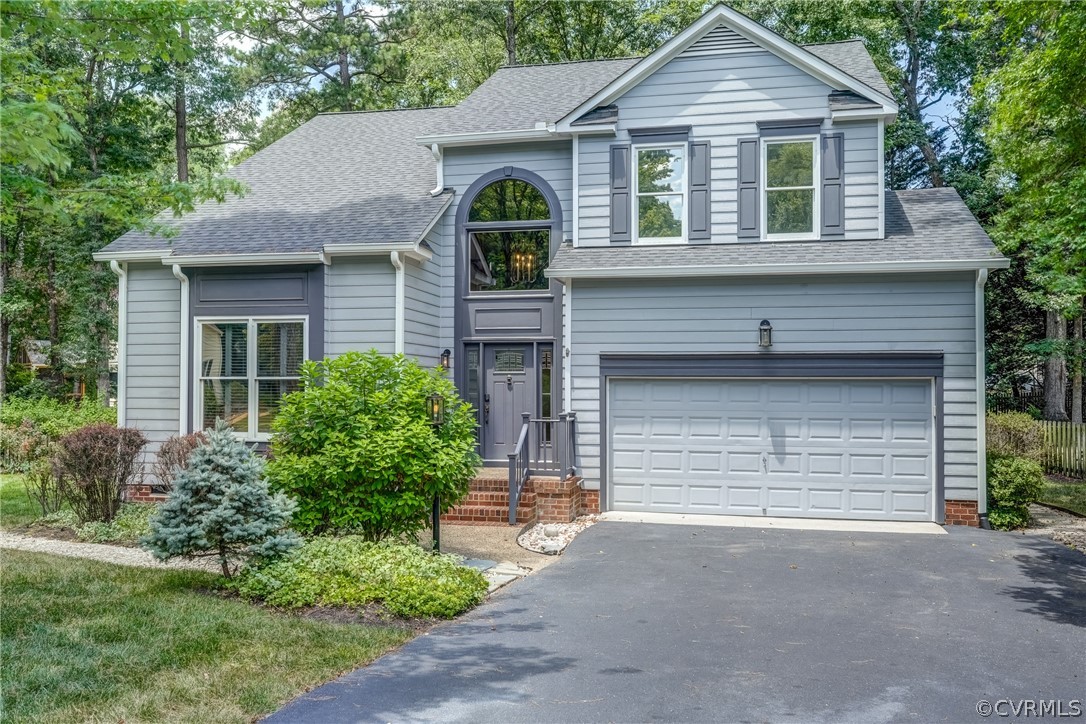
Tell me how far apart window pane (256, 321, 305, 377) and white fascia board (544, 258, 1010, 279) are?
3897 mm

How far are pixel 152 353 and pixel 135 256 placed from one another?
5.03ft

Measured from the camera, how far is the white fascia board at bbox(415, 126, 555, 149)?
12.2 m

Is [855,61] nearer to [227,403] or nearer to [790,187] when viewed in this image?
[790,187]

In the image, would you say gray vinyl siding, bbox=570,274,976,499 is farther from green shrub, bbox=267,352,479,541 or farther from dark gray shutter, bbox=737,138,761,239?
green shrub, bbox=267,352,479,541

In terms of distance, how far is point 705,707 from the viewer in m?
4.48

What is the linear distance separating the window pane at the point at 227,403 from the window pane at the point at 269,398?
0.22 meters

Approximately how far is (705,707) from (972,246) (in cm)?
856

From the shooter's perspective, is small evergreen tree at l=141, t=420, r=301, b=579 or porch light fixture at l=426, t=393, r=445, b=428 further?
porch light fixture at l=426, t=393, r=445, b=428

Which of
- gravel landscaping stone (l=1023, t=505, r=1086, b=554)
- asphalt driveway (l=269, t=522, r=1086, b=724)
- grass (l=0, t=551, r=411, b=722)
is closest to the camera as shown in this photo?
grass (l=0, t=551, r=411, b=722)

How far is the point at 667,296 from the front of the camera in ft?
37.1

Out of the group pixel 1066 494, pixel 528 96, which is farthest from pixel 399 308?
pixel 1066 494

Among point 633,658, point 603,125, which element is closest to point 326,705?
point 633,658

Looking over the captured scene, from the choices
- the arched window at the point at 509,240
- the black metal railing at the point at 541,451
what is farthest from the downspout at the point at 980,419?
the arched window at the point at 509,240

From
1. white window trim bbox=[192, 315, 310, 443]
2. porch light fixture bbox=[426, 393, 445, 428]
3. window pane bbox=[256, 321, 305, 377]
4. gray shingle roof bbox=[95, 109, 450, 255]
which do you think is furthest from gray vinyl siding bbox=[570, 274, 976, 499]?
white window trim bbox=[192, 315, 310, 443]
